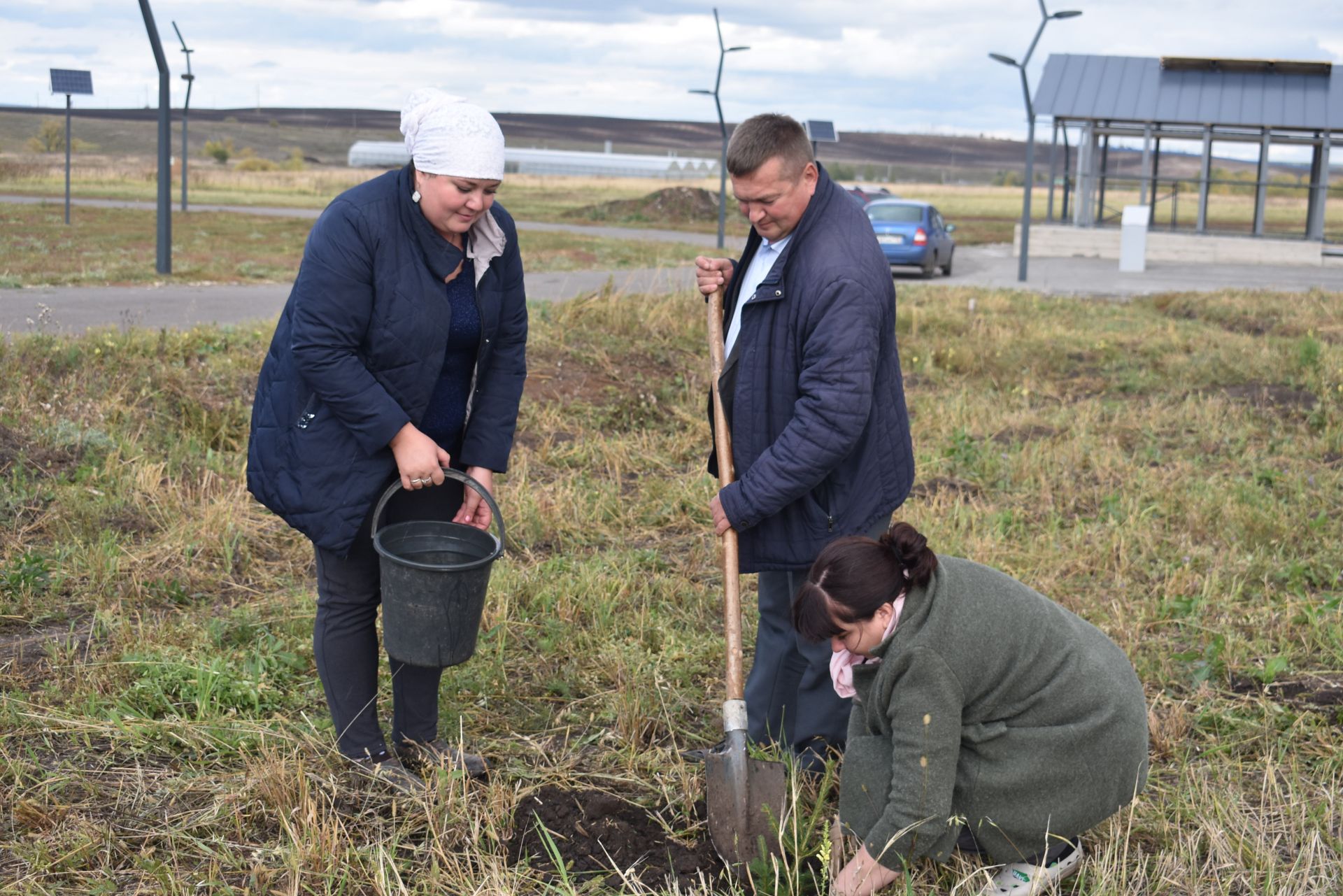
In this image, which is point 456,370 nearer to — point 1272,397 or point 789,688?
point 789,688

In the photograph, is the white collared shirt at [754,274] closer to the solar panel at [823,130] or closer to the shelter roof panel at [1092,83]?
the shelter roof panel at [1092,83]

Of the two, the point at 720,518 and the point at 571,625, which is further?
the point at 571,625

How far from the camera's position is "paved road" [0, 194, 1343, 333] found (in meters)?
10.4

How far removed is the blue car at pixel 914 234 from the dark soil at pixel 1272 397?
10.5 m

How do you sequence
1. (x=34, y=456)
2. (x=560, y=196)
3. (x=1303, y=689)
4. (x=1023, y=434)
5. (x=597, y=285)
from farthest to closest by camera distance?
(x=560, y=196), (x=597, y=285), (x=1023, y=434), (x=34, y=456), (x=1303, y=689)

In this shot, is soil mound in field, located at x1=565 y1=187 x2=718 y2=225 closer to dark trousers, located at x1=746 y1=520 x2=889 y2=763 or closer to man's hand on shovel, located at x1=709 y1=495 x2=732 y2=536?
dark trousers, located at x1=746 y1=520 x2=889 y2=763

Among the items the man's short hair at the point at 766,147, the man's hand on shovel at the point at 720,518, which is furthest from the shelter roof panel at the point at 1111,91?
the man's hand on shovel at the point at 720,518

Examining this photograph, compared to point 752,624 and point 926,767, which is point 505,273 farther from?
point 752,624

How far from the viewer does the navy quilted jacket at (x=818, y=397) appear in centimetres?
295

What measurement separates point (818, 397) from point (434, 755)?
1397 millimetres

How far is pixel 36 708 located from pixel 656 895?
1.97 metres

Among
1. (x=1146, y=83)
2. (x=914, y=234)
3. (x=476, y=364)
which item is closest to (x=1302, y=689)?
(x=476, y=364)

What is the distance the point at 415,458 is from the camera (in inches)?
117

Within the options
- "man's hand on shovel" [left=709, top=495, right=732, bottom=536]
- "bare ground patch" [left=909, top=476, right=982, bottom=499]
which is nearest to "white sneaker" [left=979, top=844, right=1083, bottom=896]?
"man's hand on shovel" [left=709, top=495, right=732, bottom=536]
